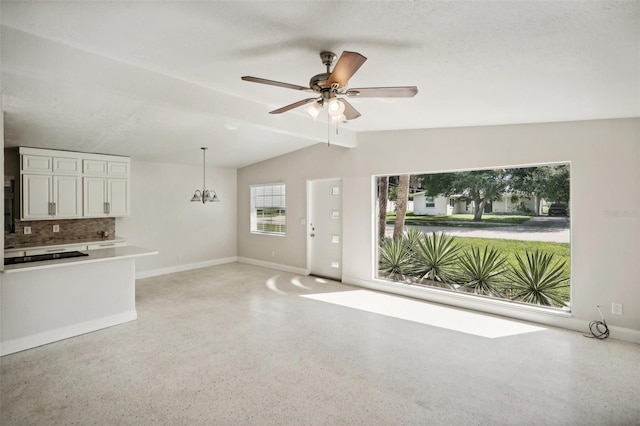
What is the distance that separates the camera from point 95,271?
368 cm

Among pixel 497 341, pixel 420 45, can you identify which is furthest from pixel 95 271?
pixel 497 341

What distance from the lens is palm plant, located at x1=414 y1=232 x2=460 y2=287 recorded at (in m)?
5.03

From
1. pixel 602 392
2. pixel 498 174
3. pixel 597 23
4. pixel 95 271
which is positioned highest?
pixel 597 23

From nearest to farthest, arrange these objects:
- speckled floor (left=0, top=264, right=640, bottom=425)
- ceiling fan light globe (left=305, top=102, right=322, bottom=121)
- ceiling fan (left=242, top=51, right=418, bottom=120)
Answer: ceiling fan (left=242, top=51, right=418, bottom=120), speckled floor (left=0, top=264, right=640, bottom=425), ceiling fan light globe (left=305, top=102, right=322, bottom=121)

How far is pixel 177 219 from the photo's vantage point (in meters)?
6.71

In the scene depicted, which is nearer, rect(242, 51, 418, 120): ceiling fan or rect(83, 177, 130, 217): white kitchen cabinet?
rect(242, 51, 418, 120): ceiling fan

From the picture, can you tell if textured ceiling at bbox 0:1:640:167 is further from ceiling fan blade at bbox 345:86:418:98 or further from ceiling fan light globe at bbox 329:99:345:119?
ceiling fan light globe at bbox 329:99:345:119

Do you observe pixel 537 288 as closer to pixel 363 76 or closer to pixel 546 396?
pixel 546 396

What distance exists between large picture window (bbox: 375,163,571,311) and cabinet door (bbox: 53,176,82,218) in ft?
16.2

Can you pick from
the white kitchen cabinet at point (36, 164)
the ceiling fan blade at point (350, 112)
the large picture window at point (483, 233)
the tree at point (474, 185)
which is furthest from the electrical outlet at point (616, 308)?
the white kitchen cabinet at point (36, 164)

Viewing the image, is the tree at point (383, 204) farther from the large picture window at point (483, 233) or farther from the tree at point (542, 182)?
the tree at point (542, 182)

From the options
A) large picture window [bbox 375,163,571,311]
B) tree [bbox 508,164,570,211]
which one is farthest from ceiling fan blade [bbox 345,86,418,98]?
tree [bbox 508,164,570,211]

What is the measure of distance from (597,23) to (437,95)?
146cm

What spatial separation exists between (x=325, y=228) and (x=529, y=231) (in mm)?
3367
